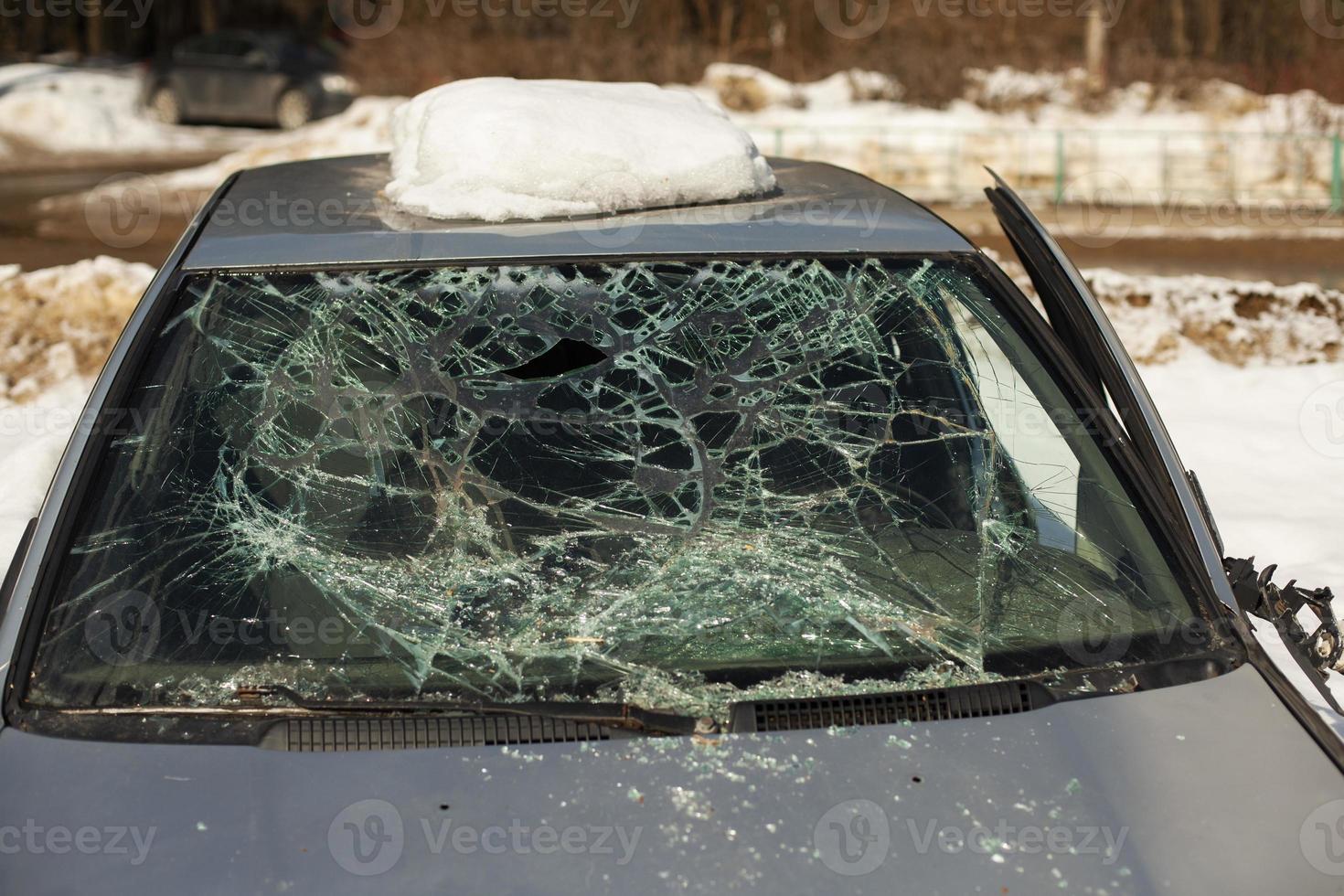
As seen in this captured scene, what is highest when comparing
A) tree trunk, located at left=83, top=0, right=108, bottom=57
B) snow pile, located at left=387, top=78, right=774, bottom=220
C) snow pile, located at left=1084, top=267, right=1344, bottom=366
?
snow pile, located at left=387, top=78, right=774, bottom=220

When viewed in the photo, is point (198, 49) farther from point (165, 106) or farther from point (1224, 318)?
point (1224, 318)

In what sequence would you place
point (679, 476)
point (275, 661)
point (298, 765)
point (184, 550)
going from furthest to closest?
point (679, 476) < point (184, 550) < point (275, 661) < point (298, 765)

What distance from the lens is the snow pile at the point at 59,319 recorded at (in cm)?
613

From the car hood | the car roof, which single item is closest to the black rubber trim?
the car hood

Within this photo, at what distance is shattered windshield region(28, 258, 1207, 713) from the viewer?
1788 mm

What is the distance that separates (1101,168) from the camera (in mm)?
13086

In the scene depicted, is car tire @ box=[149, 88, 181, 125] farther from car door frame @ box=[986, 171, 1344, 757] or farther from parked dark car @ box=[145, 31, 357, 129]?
car door frame @ box=[986, 171, 1344, 757]

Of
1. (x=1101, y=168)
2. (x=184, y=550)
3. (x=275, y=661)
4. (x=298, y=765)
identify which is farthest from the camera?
(x=1101, y=168)

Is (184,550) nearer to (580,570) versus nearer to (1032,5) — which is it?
(580,570)

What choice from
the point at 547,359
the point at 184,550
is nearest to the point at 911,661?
the point at 547,359

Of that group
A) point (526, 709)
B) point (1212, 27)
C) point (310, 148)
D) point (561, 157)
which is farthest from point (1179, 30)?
point (526, 709)

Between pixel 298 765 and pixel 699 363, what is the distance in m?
1.02

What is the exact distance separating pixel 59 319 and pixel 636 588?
5.73 m

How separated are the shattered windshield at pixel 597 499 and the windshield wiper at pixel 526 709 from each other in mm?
31
